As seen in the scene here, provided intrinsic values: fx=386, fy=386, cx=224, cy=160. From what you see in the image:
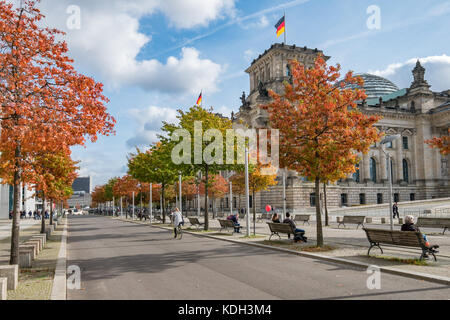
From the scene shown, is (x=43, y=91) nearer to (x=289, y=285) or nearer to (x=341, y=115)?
(x=289, y=285)

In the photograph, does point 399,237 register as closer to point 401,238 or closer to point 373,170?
point 401,238

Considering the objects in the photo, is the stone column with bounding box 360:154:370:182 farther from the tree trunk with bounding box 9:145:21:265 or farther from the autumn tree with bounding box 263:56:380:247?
the tree trunk with bounding box 9:145:21:265

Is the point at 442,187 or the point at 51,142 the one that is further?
the point at 442,187

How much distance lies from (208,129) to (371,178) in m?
57.3

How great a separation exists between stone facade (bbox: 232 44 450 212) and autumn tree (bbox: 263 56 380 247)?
5045 cm

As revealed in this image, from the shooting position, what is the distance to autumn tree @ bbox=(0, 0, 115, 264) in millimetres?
10406

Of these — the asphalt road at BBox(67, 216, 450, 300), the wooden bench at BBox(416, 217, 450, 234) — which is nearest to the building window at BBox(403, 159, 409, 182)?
the wooden bench at BBox(416, 217, 450, 234)

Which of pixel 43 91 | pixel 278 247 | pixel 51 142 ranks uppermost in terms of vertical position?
pixel 43 91

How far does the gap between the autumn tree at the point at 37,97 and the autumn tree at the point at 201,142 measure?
16130 millimetres

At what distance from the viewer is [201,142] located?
91.4 feet
